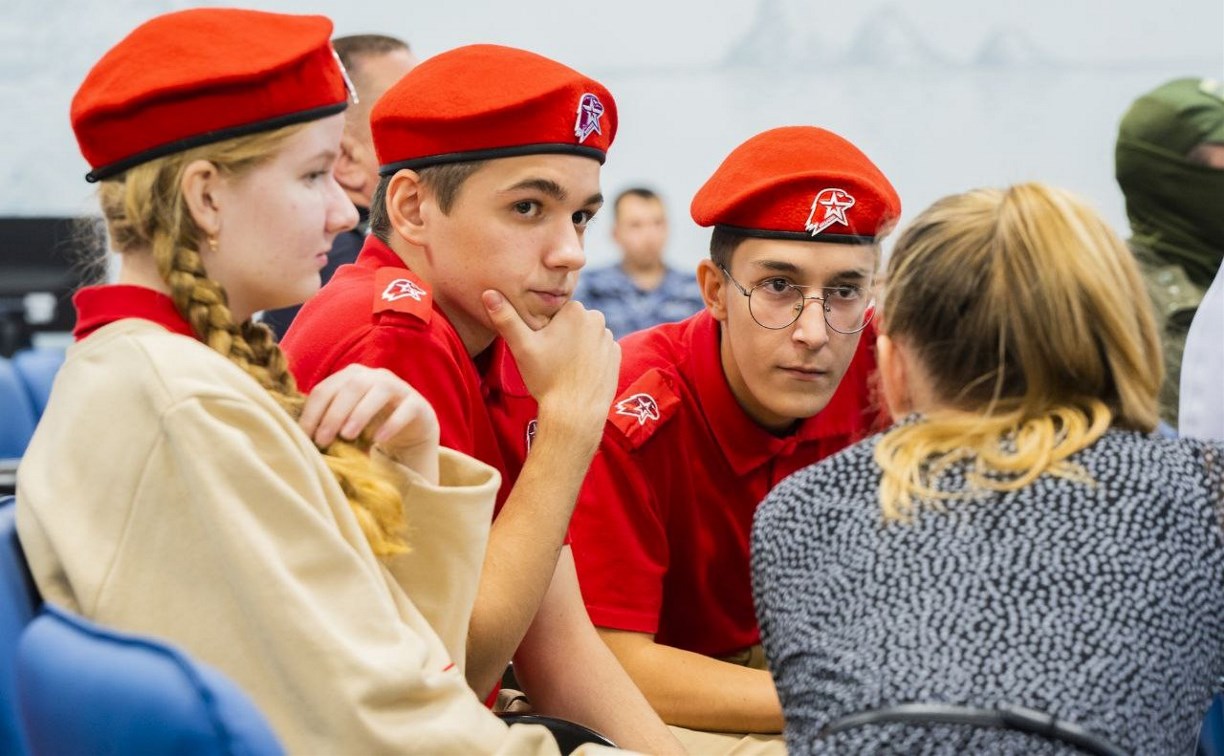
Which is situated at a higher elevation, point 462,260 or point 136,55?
point 136,55

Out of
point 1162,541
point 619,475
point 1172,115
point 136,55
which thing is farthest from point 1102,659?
point 1172,115

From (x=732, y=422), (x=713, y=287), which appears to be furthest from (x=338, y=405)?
(x=713, y=287)

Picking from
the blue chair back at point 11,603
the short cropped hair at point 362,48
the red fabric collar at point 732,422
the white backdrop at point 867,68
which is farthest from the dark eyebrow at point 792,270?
the white backdrop at point 867,68

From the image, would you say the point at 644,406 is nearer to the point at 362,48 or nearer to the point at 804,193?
the point at 804,193

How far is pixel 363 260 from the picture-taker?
6.18ft

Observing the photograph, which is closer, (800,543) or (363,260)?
(800,543)

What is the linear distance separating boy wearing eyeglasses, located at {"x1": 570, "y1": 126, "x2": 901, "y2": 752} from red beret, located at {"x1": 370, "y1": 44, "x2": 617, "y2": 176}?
1.22 ft

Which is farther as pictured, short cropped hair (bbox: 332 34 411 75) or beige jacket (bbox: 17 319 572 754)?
short cropped hair (bbox: 332 34 411 75)

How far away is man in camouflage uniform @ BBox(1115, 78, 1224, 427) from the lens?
3.24 metres

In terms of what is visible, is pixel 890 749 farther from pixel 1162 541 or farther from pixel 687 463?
pixel 687 463

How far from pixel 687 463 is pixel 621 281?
4722 millimetres

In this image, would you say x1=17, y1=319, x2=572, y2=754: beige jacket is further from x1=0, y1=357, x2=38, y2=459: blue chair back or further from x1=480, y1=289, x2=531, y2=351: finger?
x1=0, y1=357, x2=38, y2=459: blue chair back

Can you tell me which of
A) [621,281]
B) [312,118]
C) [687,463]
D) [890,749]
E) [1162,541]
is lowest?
[621,281]

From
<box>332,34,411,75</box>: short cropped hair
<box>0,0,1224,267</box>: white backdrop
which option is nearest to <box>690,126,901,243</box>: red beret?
<box>332,34,411,75</box>: short cropped hair
